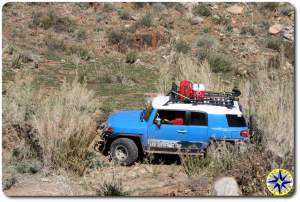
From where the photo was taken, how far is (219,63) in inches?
977

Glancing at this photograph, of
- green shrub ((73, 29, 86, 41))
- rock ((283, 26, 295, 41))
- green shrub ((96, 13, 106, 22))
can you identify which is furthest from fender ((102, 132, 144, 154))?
green shrub ((96, 13, 106, 22))

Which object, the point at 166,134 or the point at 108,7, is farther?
the point at 108,7

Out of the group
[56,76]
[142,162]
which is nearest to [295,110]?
[142,162]

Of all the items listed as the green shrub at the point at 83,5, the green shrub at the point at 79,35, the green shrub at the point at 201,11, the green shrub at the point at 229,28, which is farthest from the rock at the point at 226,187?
the green shrub at the point at 83,5

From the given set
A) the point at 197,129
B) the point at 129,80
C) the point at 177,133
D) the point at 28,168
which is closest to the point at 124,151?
the point at 177,133

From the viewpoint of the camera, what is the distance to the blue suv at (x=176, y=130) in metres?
11.0

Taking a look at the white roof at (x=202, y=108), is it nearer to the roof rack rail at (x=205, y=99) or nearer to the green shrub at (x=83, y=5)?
the roof rack rail at (x=205, y=99)

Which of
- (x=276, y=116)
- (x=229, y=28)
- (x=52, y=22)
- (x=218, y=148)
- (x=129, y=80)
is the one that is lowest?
(x=218, y=148)

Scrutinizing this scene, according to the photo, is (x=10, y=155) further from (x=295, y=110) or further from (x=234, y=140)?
(x=295, y=110)

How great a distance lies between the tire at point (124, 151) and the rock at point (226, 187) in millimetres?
Answer: 2201

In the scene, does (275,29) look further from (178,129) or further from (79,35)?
(178,129)

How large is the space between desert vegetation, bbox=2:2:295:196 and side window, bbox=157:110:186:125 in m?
0.84

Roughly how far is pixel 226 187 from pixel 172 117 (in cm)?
246

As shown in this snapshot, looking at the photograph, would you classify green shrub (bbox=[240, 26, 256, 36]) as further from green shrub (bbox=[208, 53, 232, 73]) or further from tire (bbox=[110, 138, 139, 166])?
tire (bbox=[110, 138, 139, 166])
